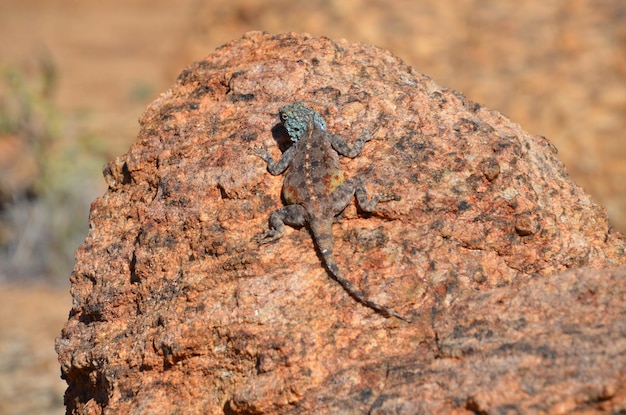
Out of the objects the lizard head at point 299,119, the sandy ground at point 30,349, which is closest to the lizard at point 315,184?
the lizard head at point 299,119

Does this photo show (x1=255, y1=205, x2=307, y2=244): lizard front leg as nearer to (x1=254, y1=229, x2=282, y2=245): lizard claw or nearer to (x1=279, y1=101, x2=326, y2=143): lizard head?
(x1=254, y1=229, x2=282, y2=245): lizard claw

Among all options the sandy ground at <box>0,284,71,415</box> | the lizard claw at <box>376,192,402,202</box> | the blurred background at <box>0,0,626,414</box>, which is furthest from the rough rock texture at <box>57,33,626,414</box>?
the blurred background at <box>0,0,626,414</box>

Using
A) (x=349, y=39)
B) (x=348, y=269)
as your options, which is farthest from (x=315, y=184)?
(x=349, y=39)

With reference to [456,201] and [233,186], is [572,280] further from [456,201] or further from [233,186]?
[233,186]

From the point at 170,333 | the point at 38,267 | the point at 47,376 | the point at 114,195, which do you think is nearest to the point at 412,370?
the point at 170,333

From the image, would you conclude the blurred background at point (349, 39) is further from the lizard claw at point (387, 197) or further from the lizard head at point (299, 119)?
the lizard claw at point (387, 197)
